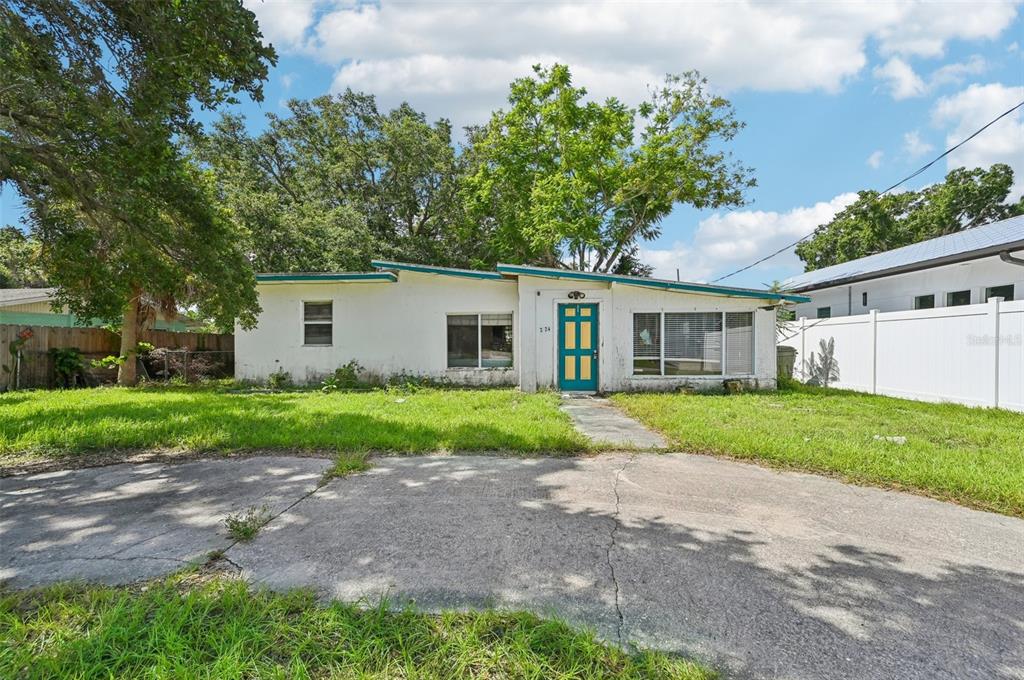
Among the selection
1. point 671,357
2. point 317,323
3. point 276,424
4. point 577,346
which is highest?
point 317,323

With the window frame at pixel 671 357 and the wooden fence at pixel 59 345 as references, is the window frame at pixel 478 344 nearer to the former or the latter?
the window frame at pixel 671 357

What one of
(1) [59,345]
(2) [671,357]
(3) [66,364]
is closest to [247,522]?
(2) [671,357]

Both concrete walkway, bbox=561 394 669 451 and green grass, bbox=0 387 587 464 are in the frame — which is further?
concrete walkway, bbox=561 394 669 451

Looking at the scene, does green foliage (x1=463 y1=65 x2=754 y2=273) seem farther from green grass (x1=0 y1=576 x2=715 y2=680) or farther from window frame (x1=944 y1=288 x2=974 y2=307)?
green grass (x1=0 y1=576 x2=715 y2=680)

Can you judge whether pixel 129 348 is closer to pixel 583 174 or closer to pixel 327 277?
pixel 327 277

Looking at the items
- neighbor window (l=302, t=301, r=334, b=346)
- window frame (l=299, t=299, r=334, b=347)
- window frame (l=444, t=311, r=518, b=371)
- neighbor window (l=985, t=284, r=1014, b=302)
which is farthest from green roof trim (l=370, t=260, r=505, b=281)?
neighbor window (l=985, t=284, r=1014, b=302)

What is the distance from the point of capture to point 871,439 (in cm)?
591

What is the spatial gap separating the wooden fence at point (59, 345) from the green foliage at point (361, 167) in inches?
286

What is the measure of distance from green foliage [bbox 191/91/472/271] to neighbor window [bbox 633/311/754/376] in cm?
1240

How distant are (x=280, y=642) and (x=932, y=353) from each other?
11.4m

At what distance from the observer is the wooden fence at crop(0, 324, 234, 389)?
10711 mm

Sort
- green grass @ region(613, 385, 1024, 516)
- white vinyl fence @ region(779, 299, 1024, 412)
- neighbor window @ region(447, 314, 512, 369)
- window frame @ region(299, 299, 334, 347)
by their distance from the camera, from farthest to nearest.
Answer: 1. window frame @ region(299, 299, 334, 347)
2. neighbor window @ region(447, 314, 512, 369)
3. white vinyl fence @ region(779, 299, 1024, 412)
4. green grass @ region(613, 385, 1024, 516)

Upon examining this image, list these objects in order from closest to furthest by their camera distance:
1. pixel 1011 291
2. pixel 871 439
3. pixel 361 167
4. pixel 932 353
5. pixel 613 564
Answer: pixel 613 564, pixel 871 439, pixel 932 353, pixel 1011 291, pixel 361 167

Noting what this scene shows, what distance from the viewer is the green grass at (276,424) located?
573cm
